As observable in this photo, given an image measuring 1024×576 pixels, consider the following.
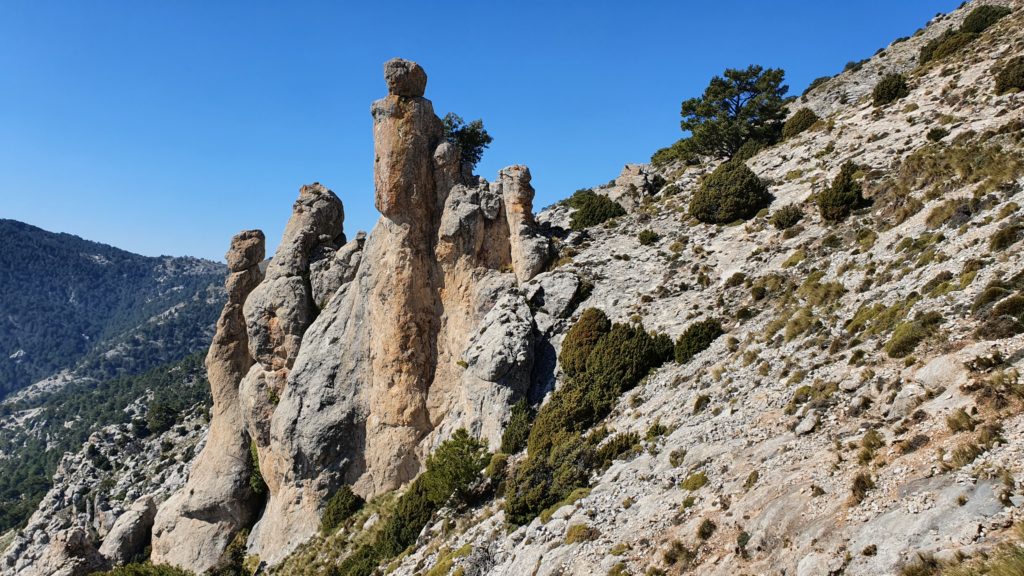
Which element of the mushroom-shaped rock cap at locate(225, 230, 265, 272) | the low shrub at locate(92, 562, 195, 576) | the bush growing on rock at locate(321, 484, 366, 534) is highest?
the mushroom-shaped rock cap at locate(225, 230, 265, 272)

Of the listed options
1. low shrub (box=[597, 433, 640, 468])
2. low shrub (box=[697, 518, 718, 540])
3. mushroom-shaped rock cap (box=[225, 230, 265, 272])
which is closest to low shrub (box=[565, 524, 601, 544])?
low shrub (box=[697, 518, 718, 540])

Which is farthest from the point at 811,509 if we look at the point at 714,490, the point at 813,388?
the point at 813,388

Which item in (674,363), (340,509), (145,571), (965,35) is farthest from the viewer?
(965,35)

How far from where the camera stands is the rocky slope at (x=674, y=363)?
13.1 m

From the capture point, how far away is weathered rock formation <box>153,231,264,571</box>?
45.7 metres

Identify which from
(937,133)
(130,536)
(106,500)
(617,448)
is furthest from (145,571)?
(937,133)

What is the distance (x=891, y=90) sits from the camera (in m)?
42.6

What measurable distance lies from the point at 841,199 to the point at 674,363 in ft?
45.2

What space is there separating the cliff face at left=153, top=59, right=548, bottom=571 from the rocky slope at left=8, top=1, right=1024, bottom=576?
19cm

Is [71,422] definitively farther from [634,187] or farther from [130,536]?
[634,187]

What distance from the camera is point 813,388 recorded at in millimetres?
18062

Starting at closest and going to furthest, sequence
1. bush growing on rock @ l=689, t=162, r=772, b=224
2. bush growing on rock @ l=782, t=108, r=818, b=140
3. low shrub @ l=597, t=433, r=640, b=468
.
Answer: low shrub @ l=597, t=433, r=640, b=468
bush growing on rock @ l=689, t=162, r=772, b=224
bush growing on rock @ l=782, t=108, r=818, b=140

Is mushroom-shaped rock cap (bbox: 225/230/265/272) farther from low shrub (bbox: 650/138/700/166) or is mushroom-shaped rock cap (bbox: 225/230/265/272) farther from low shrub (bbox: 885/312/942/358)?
low shrub (bbox: 885/312/942/358)

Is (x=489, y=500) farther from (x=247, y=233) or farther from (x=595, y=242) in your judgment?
(x=247, y=233)
